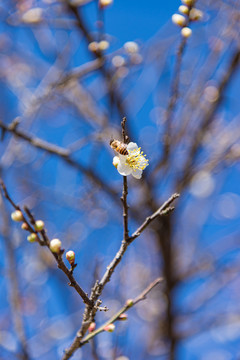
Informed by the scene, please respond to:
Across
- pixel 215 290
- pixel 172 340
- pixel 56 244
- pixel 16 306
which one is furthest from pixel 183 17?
pixel 215 290

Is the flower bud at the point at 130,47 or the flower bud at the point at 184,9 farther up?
the flower bud at the point at 130,47

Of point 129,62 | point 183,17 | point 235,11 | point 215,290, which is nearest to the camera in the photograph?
point 183,17

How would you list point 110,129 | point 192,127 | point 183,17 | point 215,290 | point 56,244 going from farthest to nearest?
point 215,290 < point 192,127 < point 110,129 < point 183,17 < point 56,244

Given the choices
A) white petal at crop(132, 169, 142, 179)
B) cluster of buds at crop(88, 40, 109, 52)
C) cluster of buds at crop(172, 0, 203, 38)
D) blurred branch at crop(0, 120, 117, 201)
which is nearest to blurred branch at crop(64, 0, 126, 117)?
cluster of buds at crop(88, 40, 109, 52)

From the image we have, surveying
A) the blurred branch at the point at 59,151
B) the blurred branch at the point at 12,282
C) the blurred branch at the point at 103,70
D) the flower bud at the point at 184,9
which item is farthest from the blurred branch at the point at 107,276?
the blurred branch at the point at 103,70

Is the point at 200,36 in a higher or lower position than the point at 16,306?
higher

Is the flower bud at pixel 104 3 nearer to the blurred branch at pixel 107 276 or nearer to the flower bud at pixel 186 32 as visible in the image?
the flower bud at pixel 186 32

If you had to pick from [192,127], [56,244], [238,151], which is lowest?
[56,244]

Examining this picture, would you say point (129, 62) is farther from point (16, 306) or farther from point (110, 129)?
point (16, 306)

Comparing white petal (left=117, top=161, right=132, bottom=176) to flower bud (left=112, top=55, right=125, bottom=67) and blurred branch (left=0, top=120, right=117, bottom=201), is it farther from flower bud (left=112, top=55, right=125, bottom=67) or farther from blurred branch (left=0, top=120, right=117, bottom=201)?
flower bud (left=112, top=55, right=125, bottom=67)
